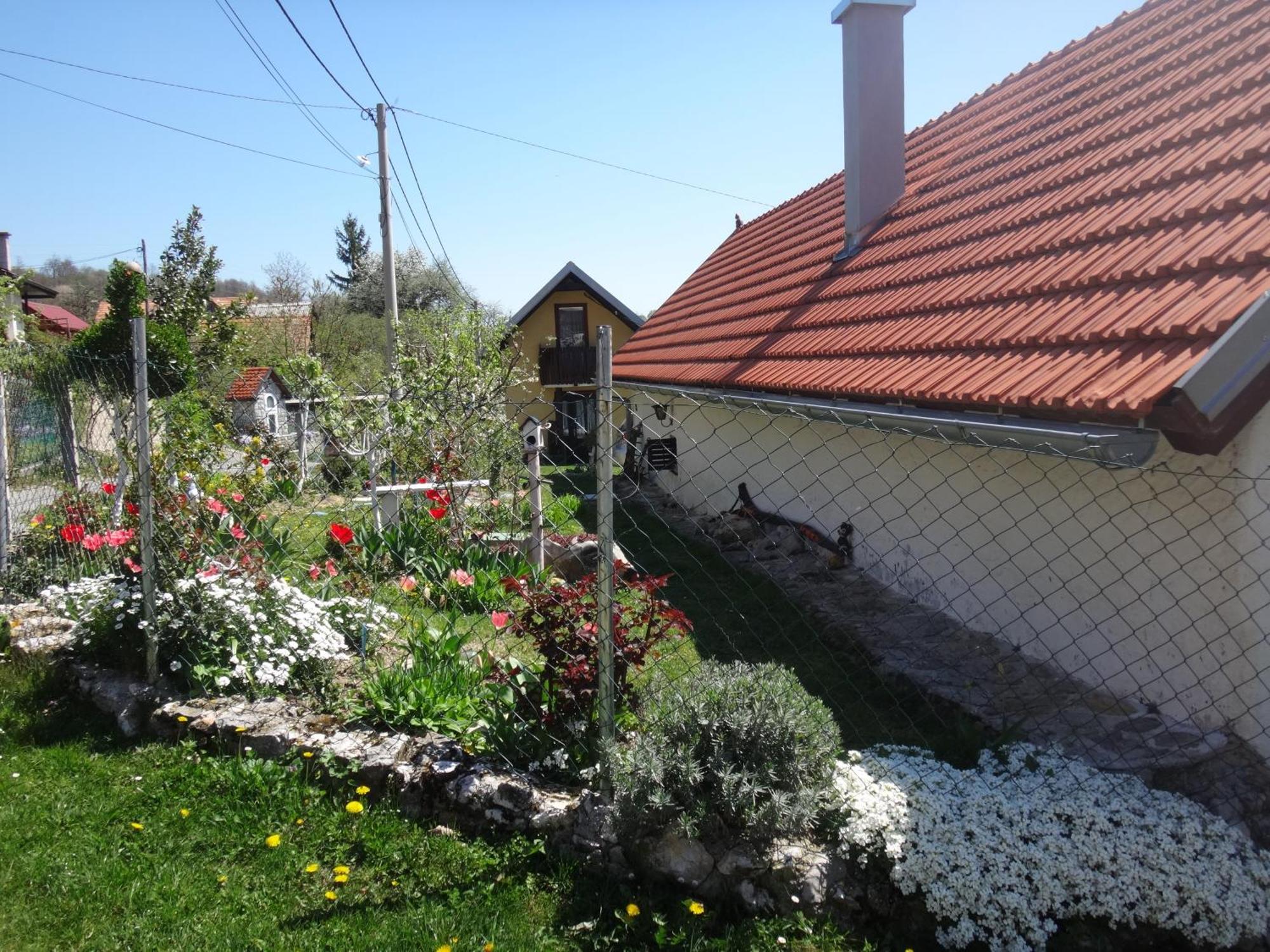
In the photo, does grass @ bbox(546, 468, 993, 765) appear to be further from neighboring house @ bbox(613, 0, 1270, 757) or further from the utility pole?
the utility pole

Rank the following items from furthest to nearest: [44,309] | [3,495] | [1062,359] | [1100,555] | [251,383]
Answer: [44,309] → [251,383] → [3,495] → [1100,555] → [1062,359]

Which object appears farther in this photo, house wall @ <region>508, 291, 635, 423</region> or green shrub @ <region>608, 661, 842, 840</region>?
house wall @ <region>508, 291, 635, 423</region>

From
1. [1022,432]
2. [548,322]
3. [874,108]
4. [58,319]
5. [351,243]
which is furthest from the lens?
[351,243]

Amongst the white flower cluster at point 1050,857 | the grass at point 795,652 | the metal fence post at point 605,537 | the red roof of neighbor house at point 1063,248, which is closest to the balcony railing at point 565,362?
the red roof of neighbor house at point 1063,248

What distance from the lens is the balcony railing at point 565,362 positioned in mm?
25156

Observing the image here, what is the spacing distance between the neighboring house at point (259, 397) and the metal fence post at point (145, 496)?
14999 mm

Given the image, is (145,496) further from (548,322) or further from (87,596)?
(548,322)

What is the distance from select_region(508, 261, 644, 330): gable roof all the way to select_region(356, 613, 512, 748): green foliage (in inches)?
853

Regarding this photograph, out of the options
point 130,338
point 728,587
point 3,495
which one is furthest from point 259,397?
point 728,587

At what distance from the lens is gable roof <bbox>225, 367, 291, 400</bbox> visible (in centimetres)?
2200

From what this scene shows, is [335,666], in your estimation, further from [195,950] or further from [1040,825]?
[1040,825]

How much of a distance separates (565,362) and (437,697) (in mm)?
22191

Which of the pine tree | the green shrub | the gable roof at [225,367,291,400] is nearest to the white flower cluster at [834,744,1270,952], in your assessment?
the green shrub

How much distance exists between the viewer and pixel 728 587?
6941mm
